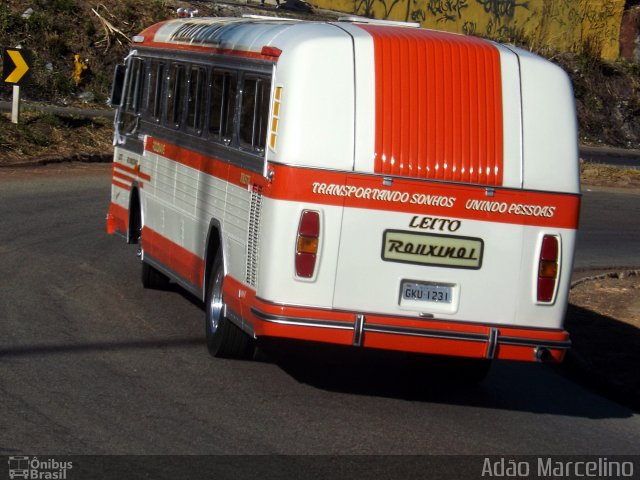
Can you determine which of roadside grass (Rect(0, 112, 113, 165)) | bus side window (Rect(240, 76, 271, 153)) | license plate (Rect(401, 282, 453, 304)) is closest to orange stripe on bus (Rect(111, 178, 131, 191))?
bus side window (Rect(240, 76, 271, 153))

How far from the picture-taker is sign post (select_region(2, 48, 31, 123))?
22375mm

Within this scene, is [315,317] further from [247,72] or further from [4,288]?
[4,288]

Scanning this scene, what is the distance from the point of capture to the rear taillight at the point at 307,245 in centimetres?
820

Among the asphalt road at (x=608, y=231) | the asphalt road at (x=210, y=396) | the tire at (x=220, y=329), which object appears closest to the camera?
the asphalt road at (x=210, y=396)

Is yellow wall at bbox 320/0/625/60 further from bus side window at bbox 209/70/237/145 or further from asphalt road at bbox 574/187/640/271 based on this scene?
bus side window at bbox 209/70/237/145

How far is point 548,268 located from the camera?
8.49 metres

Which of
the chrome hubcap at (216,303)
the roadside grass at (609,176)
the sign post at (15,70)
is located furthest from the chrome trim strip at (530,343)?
the roadside grass at (609,176)

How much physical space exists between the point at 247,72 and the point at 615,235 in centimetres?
1211

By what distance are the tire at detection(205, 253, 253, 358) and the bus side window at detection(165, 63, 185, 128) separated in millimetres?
1924

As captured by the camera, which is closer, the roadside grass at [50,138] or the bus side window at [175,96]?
the bus side window at [175,96]

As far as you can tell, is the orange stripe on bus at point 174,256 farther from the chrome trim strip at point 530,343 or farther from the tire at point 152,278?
the chrome trim strip at point 530,343

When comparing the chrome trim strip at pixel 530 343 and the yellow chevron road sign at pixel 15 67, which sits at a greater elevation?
the chrome trim strip at pixel 530 343

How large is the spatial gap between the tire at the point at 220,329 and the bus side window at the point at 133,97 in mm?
3371

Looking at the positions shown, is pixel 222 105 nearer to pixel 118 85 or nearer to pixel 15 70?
pixel 118 85
